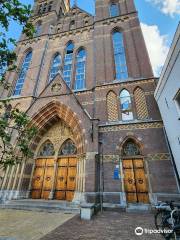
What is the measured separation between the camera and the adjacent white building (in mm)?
7233

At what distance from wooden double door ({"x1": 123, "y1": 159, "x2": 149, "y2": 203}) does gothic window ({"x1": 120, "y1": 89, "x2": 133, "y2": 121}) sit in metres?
3.09

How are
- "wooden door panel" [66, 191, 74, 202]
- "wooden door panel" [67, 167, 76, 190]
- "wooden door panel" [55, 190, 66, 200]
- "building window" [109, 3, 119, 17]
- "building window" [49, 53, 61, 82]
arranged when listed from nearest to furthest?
"wooden door panel" [66, 191, 74, 202] → "wooden door panel" [55, 190, 66, 200] → "wooden door panel" [67, 167, 76, 190] → "building window" [49, 53, 61, 82] → "building window" [109, 3, 119, 17]

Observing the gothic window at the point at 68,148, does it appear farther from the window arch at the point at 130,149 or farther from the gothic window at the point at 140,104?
the gothic window at the point at 140,104

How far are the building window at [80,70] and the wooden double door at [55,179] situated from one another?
667cm

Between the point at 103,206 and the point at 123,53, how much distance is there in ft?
41.8

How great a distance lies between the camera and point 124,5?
692 inches

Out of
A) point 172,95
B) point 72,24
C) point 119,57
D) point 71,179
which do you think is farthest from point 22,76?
point 172,95

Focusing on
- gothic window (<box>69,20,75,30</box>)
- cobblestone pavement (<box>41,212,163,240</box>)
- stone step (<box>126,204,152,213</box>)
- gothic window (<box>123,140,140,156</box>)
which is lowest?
cobblestone pavement (<box>41,212,163,240</box>)

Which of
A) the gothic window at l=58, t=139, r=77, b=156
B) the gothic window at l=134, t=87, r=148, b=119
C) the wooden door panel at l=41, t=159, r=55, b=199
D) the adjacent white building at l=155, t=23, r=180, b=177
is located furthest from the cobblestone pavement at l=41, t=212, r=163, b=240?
the gothic window at l=134, t=87, r=148, b=119

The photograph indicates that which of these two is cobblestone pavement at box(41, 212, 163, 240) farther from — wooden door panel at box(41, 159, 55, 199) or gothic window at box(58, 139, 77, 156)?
gothic window at box(58, 139, 77, 156)

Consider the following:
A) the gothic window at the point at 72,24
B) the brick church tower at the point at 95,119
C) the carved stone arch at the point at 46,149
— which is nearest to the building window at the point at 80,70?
the brick church tower at the point at 95,119

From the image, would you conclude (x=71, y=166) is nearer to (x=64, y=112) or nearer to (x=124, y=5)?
(x=64, y=112)

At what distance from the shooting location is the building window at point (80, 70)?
46.7ft

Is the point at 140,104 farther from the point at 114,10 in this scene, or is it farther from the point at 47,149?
the point at 114,10
